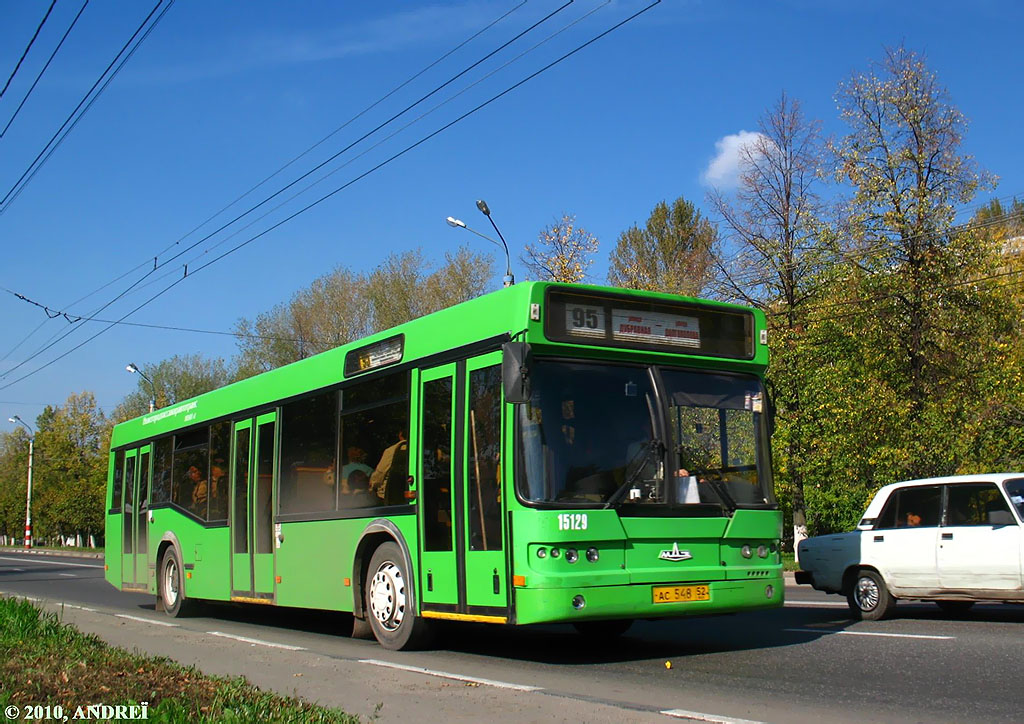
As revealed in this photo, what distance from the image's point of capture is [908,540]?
12.9m

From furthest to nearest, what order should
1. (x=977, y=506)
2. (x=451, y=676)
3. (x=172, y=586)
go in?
(x=172, y=586) → (x=977, y=506) → (x=451, y=676)

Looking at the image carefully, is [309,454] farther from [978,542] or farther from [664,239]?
[664,239]

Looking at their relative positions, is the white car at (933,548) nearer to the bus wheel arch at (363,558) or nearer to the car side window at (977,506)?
the car side window at (977,506)

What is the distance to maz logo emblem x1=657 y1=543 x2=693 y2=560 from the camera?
9133mm

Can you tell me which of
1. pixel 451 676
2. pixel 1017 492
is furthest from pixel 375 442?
pixel 1017 492

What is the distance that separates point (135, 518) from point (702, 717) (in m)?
13.7

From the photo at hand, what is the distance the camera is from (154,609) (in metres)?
18.2

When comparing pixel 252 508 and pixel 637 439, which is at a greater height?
pixel 637 439

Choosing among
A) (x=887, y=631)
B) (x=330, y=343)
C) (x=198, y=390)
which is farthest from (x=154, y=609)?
(x=198, y=390)

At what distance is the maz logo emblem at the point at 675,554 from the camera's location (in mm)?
9133

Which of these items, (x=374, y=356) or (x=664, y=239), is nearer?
(x=374, y=356)

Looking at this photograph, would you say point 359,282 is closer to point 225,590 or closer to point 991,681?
point 225,590

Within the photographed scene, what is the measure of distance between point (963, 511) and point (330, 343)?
141 feet

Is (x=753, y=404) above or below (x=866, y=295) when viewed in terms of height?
below
